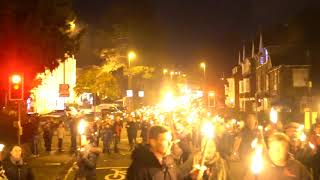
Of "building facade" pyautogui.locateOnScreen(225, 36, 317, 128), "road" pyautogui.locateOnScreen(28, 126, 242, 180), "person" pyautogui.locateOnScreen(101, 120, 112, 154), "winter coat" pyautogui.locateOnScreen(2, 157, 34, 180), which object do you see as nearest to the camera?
"winter coat" pyautogui.locateOnScreen(2, 157, 34, 180)

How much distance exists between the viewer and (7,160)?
9.38 meters

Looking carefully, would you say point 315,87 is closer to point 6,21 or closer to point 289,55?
point 289,55

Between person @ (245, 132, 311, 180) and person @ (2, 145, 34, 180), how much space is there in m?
4.39

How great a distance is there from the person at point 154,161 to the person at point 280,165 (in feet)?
2.78

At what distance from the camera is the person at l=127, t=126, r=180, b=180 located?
5.81 metres

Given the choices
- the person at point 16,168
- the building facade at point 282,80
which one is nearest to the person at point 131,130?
the building facade at point 282,80

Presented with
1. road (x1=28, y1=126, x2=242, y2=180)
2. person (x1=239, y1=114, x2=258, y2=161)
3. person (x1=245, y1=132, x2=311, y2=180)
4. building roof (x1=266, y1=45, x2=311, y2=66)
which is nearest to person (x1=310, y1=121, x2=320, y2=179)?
person (x1=239, y1=114, x2=258, y2=161)

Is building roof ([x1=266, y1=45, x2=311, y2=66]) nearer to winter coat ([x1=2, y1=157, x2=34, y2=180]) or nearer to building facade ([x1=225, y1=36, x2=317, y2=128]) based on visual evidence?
building facade ([x1=225, y1=36, x2=317, y2=128])

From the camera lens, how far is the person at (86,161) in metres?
11.5

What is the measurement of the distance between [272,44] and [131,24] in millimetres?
18574

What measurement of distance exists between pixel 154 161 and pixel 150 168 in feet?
0.27

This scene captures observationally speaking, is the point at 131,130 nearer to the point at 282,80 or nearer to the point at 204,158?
the point at 204,158

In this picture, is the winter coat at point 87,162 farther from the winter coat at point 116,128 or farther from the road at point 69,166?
the winter coat at point 116,128

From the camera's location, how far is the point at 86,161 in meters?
11.5
